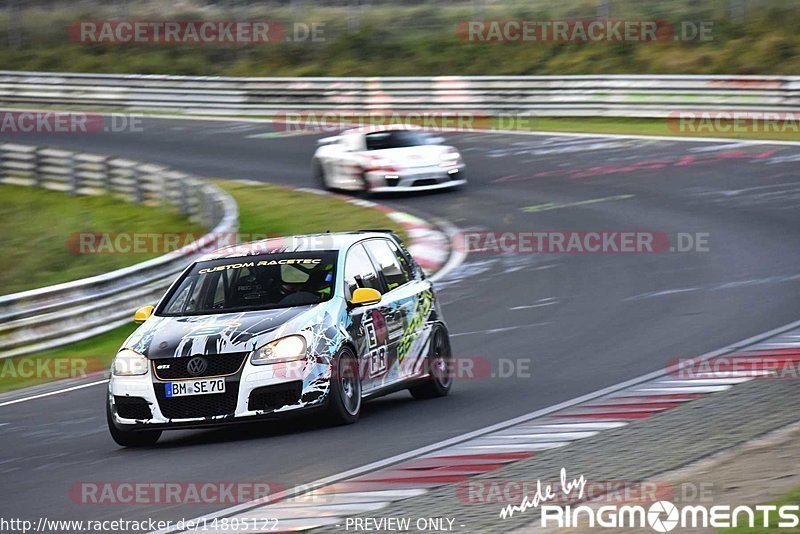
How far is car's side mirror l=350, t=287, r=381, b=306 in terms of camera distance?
10023 mm

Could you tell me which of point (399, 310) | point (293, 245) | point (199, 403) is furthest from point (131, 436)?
point (399, 310)

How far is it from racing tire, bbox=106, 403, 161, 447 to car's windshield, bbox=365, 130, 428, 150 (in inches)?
621

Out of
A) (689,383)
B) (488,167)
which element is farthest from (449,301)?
(488,167)

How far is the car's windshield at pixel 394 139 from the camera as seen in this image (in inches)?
994

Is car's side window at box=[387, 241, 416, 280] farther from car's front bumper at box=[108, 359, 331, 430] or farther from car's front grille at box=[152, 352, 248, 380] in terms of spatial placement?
car's front grille at box=[152, 352, 248, 380]

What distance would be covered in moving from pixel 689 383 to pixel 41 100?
3229cm

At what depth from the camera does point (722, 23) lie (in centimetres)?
3450

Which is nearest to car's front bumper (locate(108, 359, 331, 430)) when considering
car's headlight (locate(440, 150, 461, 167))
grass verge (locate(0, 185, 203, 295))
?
grass verge (locate(0, 185, 203, 295))

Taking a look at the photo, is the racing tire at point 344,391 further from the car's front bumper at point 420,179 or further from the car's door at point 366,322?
the car's front bumper at point 420,179

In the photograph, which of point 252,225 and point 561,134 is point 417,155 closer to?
point 252,225

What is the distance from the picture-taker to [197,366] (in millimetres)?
9344

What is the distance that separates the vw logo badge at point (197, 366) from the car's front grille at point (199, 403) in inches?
6.4

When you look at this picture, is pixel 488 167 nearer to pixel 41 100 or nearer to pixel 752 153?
pixel 752 153

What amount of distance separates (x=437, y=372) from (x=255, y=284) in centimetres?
194
